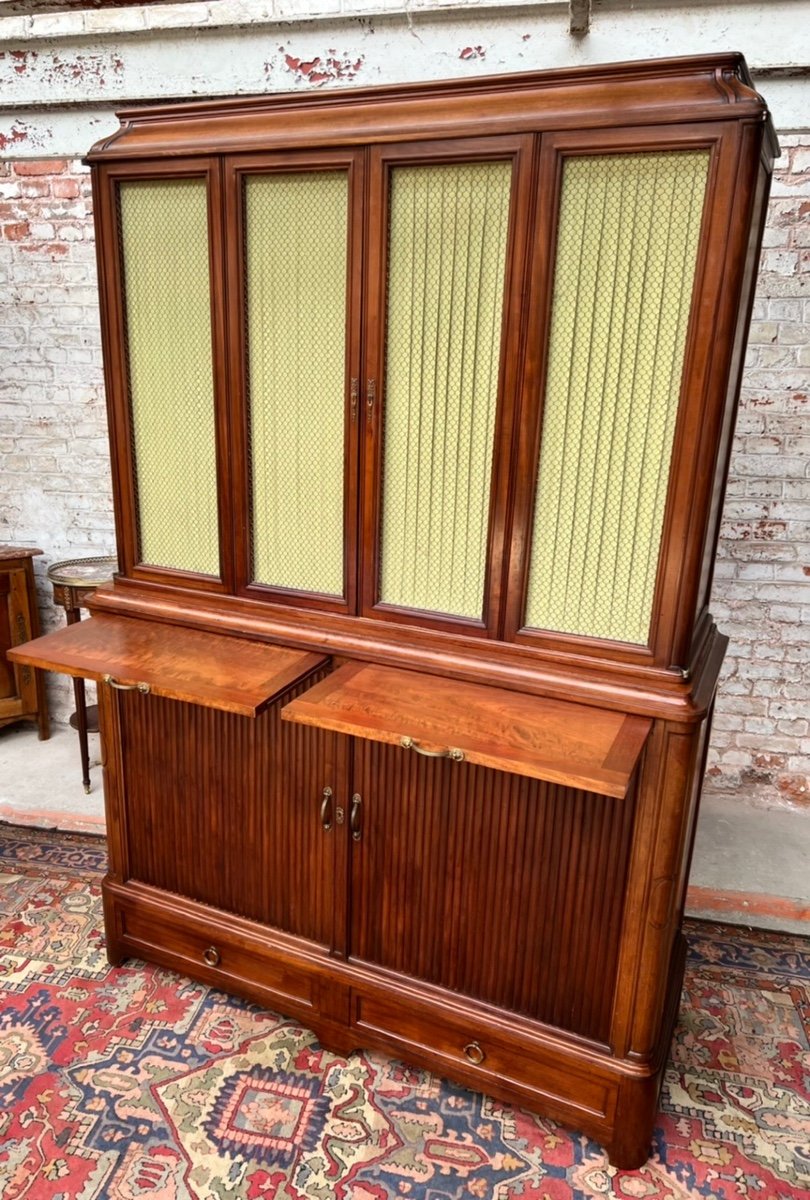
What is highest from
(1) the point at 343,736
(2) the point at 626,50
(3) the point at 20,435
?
(2) the point at 626,50

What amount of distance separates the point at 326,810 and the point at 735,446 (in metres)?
1.90

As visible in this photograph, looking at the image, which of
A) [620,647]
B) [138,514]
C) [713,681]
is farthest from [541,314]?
[138,514]

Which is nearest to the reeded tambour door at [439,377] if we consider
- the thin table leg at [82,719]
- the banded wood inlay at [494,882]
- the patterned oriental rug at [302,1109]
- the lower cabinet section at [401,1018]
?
the banded wood inlay at [494,882]

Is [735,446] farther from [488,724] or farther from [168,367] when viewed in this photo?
[168,367]

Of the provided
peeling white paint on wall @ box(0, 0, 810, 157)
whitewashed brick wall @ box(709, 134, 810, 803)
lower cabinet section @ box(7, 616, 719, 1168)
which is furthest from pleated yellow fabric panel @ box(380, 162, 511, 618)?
whitewashed brick wall @ box(709, 134, 810, 803)

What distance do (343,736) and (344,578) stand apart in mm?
370

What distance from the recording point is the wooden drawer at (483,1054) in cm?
187

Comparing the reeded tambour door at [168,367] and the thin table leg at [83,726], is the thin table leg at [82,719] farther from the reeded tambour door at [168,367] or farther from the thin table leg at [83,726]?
the reeded tambour door at [168,367]

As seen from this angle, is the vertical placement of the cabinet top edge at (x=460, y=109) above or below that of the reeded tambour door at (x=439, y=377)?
above

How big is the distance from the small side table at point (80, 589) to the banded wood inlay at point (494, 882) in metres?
A: 1.54

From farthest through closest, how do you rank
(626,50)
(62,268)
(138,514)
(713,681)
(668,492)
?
1. (62,268)
2. (626,50)
3. (138,514)
4. (713,681)
5. (668,492)

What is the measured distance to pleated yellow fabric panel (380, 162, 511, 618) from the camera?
1650mm

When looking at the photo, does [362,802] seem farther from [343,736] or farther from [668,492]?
[668,492]

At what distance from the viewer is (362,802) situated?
198 centimetres
